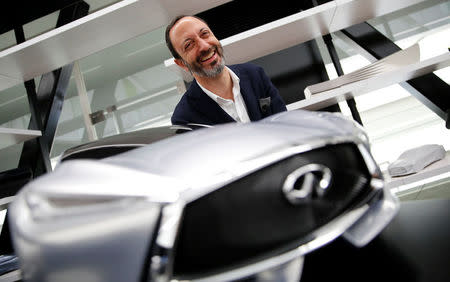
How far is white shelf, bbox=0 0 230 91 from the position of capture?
1.73 meters

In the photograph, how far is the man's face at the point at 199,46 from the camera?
1.30 metres

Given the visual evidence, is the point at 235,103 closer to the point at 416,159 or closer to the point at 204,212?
the point at 416,159

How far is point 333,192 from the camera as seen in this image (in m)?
0.43

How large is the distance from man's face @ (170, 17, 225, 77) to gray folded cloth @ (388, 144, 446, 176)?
918mm

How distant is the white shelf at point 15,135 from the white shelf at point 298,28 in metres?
1.04

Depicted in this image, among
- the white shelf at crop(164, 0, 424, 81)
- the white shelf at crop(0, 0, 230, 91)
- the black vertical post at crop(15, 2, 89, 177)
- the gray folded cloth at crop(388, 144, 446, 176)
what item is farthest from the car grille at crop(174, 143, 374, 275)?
the black vertical post at crop(15, 2, 89, 177)

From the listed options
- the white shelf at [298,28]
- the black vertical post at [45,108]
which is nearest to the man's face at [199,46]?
the white shelf at [298,28]

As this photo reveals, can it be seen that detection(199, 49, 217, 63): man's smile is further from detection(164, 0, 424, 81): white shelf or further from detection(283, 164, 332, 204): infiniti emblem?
→ detection(283, 164, 332, 204): infiniti emblem

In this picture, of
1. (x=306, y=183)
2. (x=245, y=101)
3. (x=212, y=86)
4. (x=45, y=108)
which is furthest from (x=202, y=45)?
(x=45, y=108)

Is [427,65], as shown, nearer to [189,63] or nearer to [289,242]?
[189,63]

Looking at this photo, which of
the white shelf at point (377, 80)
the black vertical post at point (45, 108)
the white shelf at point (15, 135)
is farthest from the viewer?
the black vertical post at point (45, 108)

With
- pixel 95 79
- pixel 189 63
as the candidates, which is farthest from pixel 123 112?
pixel 189 63

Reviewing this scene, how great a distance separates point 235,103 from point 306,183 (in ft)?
3.11

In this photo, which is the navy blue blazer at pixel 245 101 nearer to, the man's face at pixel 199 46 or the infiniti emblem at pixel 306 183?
the man's face at pixel 199 46
